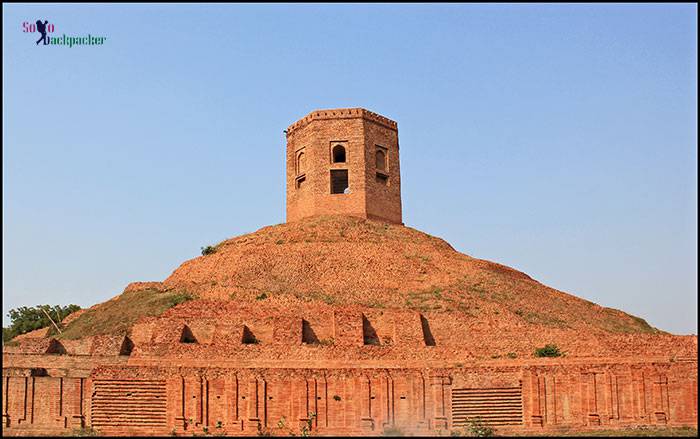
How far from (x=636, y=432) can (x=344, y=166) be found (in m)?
23.1

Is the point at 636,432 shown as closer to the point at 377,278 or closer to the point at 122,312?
the point at 377,278

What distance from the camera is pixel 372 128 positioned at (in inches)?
1799

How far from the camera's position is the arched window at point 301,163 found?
45.8m

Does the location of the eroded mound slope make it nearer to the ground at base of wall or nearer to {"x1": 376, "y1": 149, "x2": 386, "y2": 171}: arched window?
{"x1": 376, "y1": 149, "x2": 386, "y2": 171}: arched window

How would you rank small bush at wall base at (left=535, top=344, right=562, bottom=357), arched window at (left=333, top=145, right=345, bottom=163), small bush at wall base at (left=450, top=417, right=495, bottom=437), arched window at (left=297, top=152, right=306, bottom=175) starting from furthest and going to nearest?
1. arched window at (left=297, top=152, right=306, bottom=175)
2. arched window at (left=333, top=145, right=345, bottom=163)
3. small bush at wall base at (left=535, top=344, right=562, bottom=357)
4. small bush at wall base at (left=450, top=417, right=495, bottom=437)

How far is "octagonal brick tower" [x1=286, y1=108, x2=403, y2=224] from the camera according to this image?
4434 centimetres

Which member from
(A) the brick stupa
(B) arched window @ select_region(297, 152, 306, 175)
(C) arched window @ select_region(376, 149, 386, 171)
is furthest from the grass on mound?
(C) arched window @ select_region(376, 149, 386, 171)

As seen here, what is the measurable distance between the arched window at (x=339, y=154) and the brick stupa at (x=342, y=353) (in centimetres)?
417

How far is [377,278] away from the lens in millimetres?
36719

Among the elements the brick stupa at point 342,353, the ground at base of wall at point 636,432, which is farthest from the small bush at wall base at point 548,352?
the ground at base of wall at point 636,432

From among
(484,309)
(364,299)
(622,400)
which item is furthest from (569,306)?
(622,400)

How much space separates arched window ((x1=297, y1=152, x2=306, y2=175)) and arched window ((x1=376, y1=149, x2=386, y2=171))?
368 centimetres

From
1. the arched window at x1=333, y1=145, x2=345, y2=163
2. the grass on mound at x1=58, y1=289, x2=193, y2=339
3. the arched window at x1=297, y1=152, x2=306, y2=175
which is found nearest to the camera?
the grass on mound at x1=58, y1=289, x2=193, y2=339

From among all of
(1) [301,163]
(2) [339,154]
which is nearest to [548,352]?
(2) [339,154]
